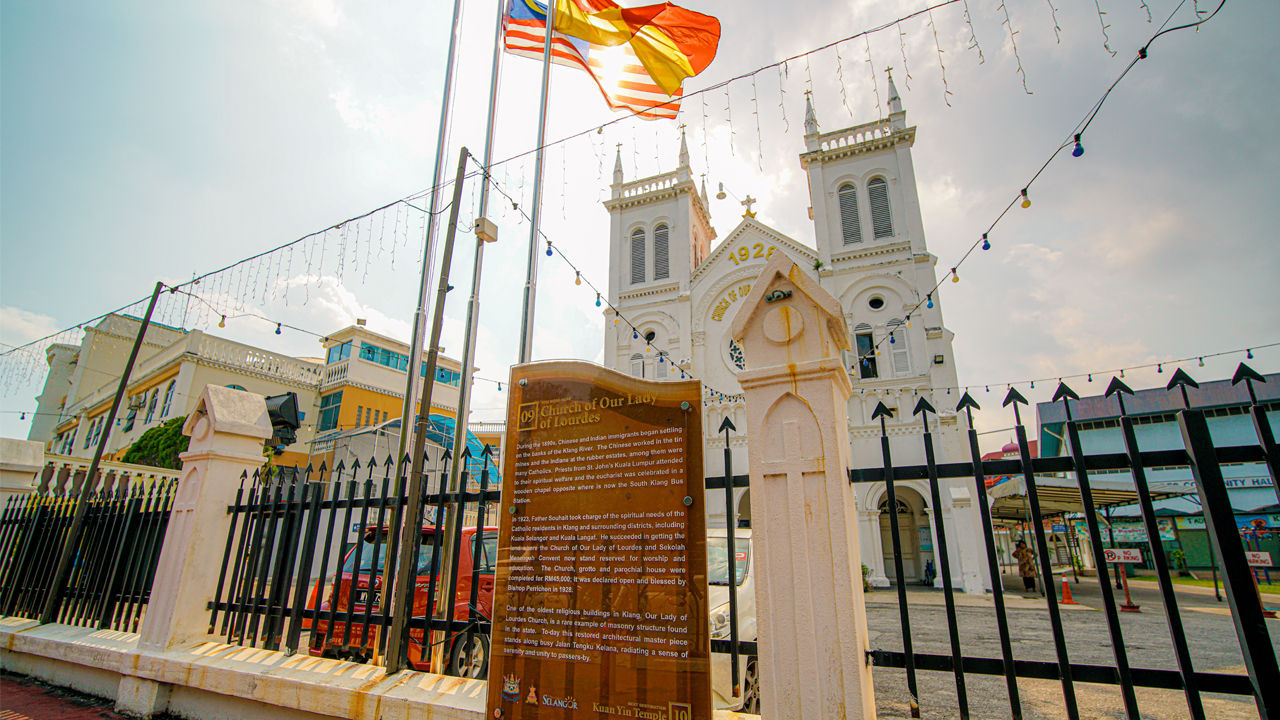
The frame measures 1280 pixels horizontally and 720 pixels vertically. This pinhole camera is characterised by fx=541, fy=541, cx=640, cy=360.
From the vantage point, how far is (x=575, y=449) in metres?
3.04

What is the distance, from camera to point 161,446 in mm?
18297

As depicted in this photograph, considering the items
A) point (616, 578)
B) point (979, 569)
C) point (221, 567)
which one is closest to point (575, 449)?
point (616, 578)

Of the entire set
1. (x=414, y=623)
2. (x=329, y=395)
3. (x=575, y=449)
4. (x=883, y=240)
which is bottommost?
→ (x=414, y=623)

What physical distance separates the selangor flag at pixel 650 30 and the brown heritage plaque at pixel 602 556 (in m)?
5.45

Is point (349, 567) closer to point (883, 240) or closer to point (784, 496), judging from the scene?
point (784, 496)

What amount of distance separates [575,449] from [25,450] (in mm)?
8619

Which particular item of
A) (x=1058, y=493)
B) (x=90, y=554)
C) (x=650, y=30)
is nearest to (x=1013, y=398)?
(x=650, y=30)

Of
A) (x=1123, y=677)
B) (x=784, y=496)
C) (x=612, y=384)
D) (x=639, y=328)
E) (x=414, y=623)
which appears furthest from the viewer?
(x=639, y=328)

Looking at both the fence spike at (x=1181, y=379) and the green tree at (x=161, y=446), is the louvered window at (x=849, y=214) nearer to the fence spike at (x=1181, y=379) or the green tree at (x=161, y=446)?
the fence spike at (x=1181, y=379)

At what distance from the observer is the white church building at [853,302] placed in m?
17.7

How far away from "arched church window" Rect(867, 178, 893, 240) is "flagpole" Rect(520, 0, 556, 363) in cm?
1684

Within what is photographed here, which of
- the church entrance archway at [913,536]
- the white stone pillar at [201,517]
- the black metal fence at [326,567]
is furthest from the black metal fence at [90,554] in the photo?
the church entrance archway at [913,536]

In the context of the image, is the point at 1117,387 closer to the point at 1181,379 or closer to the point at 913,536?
the point at 1181,379

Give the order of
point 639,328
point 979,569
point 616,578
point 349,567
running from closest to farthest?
point 616,578 < point 349,567 < point 979,569 < point 639,328
